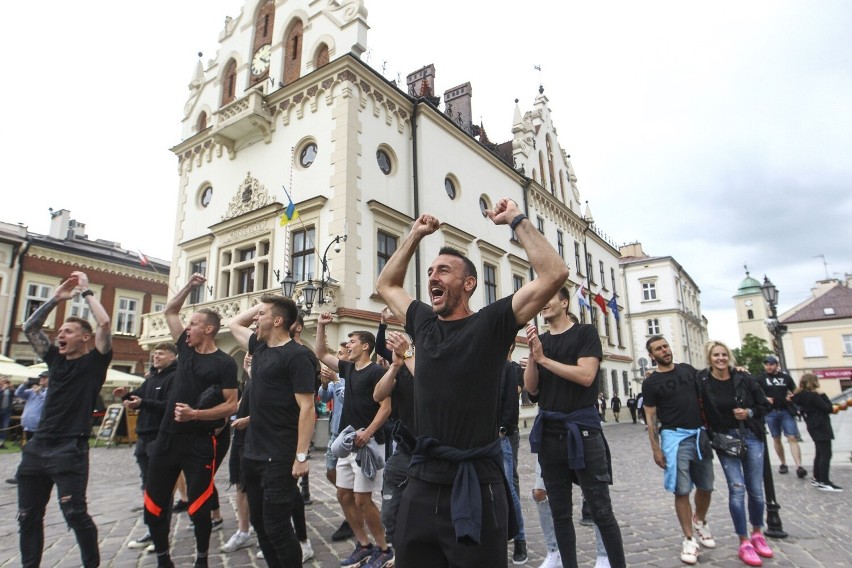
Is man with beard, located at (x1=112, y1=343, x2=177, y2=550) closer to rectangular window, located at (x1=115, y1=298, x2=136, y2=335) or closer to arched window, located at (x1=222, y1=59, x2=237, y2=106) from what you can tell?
arched window, located at (x1=222, y1=59, x2=237, y2=106)

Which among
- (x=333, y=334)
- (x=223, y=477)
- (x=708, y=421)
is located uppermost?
(x=333, y=334)

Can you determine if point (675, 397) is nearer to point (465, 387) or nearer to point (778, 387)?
point (465, 387)

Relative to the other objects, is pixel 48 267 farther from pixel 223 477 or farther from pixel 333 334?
pixel 223 477

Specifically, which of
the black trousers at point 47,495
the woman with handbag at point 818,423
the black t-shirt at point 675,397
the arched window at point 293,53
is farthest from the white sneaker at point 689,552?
the arched window at point 293,53

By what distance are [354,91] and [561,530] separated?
15.4 metres

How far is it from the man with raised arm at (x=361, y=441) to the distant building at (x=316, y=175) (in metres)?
7.83

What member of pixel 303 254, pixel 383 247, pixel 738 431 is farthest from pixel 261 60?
pixel 738 431

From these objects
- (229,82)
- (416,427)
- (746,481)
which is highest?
(229,82)

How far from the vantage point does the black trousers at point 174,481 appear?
12.8ft

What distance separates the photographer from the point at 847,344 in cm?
4647

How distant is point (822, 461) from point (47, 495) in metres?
9.86

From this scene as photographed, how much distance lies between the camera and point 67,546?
4926 millimetres

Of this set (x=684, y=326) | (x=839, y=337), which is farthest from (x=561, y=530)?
(x=839, y=337)

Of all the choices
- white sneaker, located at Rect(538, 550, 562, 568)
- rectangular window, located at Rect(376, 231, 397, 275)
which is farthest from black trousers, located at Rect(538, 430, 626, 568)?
rectangular window, located at Rect(376, 231, 397, 275)
